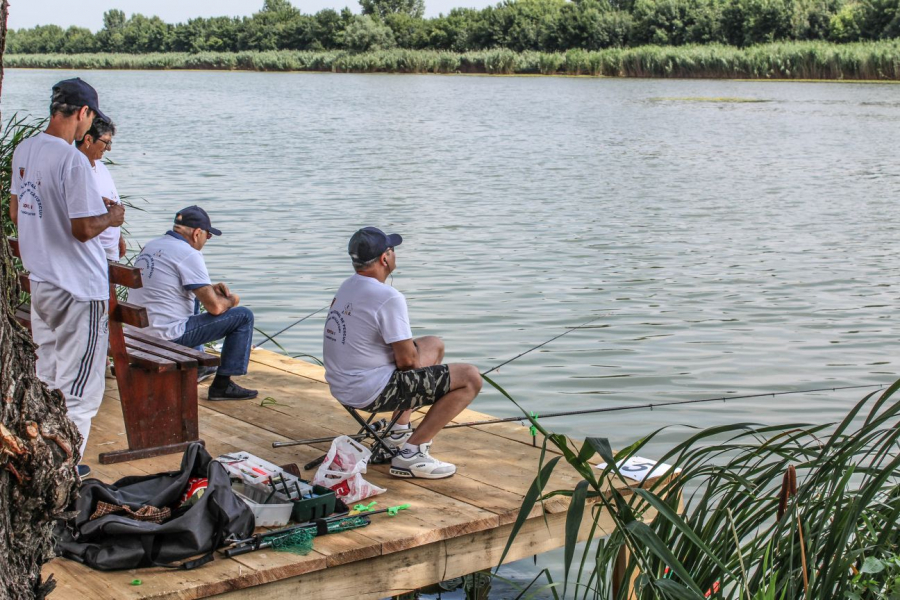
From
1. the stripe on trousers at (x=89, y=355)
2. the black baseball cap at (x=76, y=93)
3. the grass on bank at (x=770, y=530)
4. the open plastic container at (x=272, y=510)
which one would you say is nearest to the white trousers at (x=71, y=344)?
the stripe on trousers at (x=89, y=355)

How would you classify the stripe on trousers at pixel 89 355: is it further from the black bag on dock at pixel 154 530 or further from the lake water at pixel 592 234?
the lake water at pixel 592 234

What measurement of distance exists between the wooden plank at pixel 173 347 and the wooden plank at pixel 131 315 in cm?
42

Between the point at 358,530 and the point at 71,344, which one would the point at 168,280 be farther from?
the point at 358,530

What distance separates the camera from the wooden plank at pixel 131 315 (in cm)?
445

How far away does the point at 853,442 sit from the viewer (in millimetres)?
2777

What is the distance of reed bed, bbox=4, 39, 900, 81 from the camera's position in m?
42.9

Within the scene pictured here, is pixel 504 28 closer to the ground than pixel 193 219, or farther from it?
farther from it

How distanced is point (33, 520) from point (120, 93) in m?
41.3

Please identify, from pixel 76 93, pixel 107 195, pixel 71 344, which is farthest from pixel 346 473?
pixel 107 195

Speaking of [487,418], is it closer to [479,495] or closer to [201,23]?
[479,495]

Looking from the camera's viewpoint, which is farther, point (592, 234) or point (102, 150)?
point (592, 234)

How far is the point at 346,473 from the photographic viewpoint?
417cm

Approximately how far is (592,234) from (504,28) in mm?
62946

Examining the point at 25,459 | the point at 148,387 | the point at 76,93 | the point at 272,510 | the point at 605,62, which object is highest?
the point at 605,62
